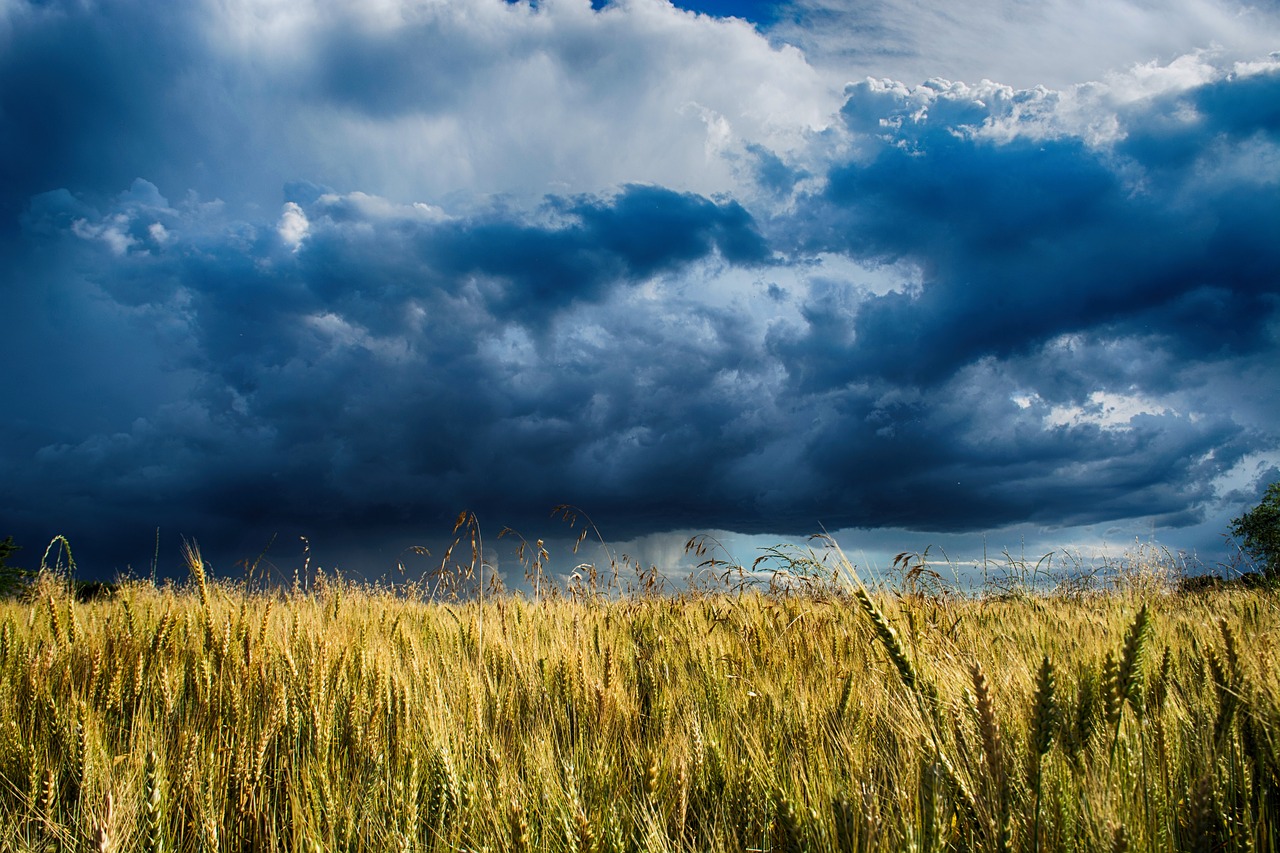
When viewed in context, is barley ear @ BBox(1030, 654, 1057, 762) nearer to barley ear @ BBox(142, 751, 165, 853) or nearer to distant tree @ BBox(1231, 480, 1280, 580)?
barley ear @ BBox(142, 751, 165, 853)

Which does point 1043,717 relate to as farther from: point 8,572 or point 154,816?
point 8,572

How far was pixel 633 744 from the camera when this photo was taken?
265 centimetres

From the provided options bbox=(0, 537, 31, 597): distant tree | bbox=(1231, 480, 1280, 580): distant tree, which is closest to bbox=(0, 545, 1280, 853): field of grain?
bbox=(0, 537, 31, 597): distant tree

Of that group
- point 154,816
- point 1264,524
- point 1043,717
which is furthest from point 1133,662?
point 1264,524

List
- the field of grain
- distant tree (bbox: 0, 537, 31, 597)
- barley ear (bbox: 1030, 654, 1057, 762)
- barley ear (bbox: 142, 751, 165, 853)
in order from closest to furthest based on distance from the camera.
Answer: barley ear (bbox: 1030, 654, 1057, 762)
the field of grain
barley ear (bbox: 142, 751, 165, 853)
distant tree (bbox: 0, 537, 31, 597)

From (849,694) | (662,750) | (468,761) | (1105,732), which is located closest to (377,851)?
(468,761)

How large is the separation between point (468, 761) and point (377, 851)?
0.45 m

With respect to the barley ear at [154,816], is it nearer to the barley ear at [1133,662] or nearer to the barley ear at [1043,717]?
the barley ear at [1043,717]

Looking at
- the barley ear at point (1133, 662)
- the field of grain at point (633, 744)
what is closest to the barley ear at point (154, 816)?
the field of grain at point (633, 744)

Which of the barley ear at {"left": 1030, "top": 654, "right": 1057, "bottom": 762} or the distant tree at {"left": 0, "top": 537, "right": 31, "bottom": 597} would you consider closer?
the barley ear at {"left": 1030, "top": 654, "right": 1057, "bottom": 762}

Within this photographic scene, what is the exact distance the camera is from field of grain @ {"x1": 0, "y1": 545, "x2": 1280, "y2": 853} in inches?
70.3

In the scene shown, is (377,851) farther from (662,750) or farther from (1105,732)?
(1105,732)

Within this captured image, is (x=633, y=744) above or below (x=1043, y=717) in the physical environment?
below

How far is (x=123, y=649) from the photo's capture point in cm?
354
